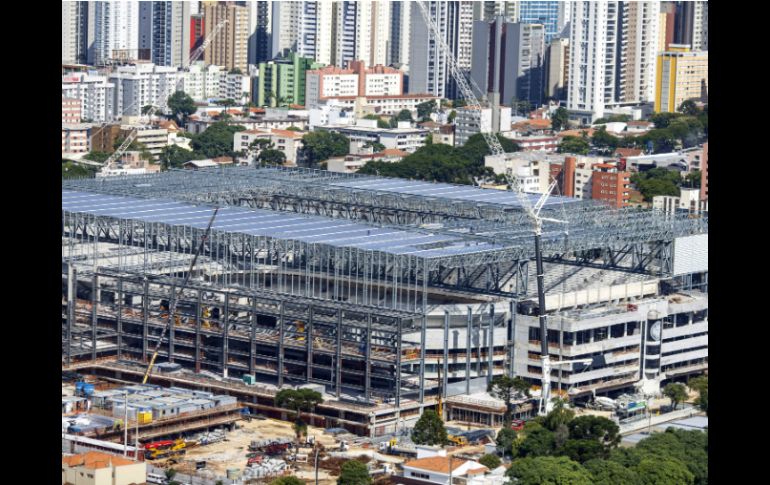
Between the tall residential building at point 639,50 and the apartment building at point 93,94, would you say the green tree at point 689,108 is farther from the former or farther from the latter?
the apartment building at point 93,94

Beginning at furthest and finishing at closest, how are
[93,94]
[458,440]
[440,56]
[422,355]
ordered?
[440,56] < [93,94] < [422,355] < [458,440]

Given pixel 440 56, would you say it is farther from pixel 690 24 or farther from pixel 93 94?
pixel 93 94

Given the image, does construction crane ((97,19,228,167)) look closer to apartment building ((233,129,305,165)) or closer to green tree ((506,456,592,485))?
apartment building ((233,129,305,165))

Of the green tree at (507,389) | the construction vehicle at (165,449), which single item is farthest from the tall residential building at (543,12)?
the construction vehicle at (165,449)

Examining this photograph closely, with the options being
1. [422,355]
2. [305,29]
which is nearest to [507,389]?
[422,355]

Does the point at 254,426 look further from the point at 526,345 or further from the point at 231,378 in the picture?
the point at 526,345

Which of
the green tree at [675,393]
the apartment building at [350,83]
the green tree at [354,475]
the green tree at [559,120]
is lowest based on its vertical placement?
the green tree at [675,393]
